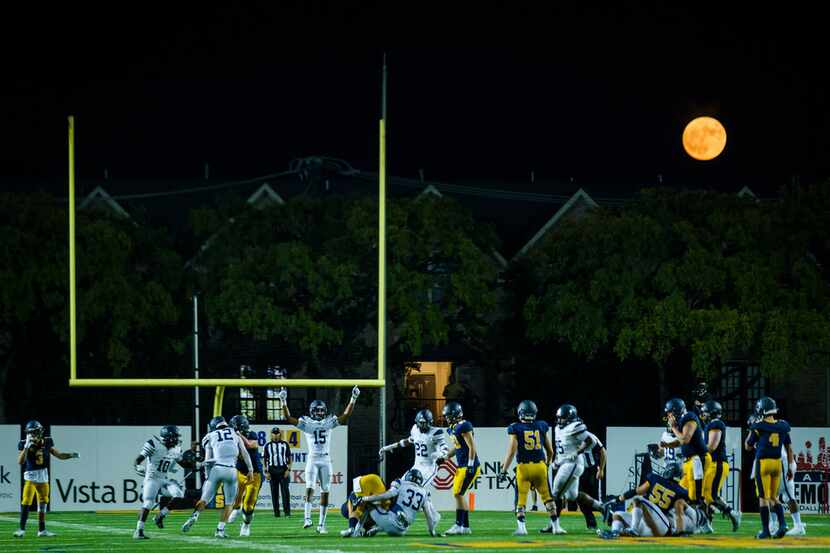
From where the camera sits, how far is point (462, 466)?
18.2 meters

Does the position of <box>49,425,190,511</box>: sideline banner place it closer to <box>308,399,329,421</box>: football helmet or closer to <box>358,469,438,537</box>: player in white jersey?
<box>308,399,329,421</box>: football helmet

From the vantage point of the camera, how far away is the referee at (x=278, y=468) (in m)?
22.7

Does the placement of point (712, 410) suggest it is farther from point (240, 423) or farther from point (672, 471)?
point (240, 423)

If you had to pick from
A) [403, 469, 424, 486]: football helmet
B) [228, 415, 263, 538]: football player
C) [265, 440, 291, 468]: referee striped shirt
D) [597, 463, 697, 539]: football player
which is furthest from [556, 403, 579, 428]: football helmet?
Result: [265, 440, 291, 468]: referee striped shirt

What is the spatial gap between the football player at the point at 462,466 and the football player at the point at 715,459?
9.12 ft

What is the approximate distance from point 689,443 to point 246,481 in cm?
523

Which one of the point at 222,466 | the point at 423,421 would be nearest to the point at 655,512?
the point at 423,421

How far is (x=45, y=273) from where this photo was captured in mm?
31594

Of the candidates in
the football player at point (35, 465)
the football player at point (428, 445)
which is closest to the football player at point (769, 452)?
the football player at point (428, 445)

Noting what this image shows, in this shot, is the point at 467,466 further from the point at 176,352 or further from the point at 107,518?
the point at 176,352

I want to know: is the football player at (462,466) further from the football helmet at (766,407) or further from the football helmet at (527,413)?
the football helmet at (766,407)

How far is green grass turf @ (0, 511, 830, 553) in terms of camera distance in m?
15.7

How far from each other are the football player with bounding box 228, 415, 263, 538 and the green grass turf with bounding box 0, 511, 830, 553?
230 millimetres

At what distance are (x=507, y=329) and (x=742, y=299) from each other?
215 inches
